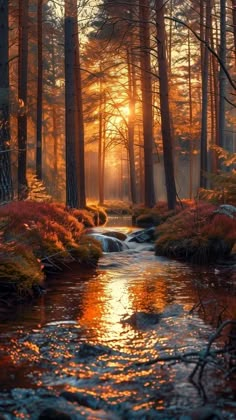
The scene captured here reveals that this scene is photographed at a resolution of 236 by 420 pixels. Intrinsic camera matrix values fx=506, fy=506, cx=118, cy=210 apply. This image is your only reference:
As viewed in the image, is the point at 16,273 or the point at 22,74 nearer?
the point at 16,273

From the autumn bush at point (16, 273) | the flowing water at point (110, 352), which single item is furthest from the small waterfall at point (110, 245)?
the autumn bush at point (16, 273)

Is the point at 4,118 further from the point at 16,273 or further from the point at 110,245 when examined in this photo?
the point at 16,273

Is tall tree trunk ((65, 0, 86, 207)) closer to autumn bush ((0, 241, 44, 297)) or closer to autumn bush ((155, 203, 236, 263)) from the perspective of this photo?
autumn bush ((155, 203, 236, 263))

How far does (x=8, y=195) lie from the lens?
14.0 meters

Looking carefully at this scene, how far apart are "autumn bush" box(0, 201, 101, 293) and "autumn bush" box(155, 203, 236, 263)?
6.83 feet

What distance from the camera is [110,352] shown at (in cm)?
539

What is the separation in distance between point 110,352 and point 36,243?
508 cm

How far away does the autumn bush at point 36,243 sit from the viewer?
7.97 metres

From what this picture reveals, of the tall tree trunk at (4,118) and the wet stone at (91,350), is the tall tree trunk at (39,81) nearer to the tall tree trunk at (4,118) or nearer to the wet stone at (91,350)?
the tall tree trunk at (4,118)

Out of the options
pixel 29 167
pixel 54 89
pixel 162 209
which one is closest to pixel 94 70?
pixel 54 89

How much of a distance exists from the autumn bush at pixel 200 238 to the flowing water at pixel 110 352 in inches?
114

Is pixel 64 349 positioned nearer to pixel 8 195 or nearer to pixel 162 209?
pixel 8 195

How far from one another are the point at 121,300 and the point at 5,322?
202cm

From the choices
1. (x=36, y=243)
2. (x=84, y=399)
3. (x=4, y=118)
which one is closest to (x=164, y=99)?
(x=4, y=118)
